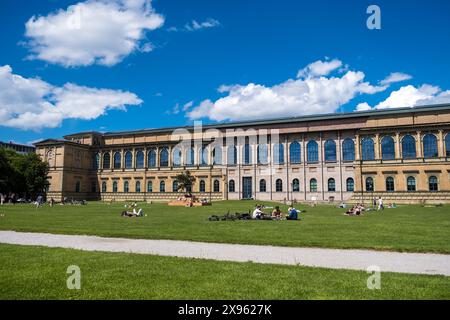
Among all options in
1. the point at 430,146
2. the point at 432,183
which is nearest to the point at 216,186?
the point at 432,183

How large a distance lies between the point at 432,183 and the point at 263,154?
110ft

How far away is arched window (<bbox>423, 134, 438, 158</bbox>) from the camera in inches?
2650

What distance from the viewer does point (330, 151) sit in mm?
76250

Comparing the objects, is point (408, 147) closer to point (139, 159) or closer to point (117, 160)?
point (139, 159)

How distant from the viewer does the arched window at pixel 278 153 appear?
263 feet

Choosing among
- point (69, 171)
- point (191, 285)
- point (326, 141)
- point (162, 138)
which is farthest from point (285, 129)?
point (191, 285)

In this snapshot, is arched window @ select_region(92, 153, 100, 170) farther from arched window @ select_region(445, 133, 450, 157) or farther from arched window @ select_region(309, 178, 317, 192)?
arched window @ select_region(445, 133, 450, 157)

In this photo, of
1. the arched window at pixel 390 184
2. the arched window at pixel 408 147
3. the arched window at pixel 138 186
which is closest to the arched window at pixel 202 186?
the arched window at pixel 138 186

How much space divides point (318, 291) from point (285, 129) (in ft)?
245

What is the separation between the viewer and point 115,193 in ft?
317

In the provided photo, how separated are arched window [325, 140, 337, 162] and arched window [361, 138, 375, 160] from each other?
225 inches

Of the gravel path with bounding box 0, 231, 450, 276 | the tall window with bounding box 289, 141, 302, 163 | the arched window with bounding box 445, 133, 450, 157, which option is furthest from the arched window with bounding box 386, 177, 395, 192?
the gravel path with bounding box 0, 231, 450, 276

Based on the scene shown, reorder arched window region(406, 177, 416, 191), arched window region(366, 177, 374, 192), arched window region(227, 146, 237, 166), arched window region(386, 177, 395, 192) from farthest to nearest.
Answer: arched window region(227, 146, 237, 166), arched window region(366, 177, 374, 192), arched window region(386, 177, 395, 192), arched window region(406, 177, 416, 191)

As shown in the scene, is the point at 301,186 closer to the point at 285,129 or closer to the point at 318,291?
the point at 285,129
